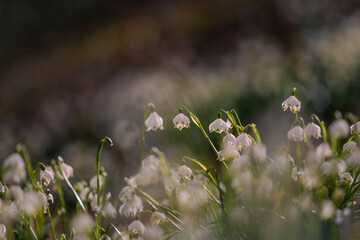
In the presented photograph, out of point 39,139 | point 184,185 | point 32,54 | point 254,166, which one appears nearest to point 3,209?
point 184,185

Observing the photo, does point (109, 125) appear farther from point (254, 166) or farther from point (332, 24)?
point (332, 24)

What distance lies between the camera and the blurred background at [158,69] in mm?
4324

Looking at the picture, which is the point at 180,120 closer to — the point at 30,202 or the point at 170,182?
the point at 170,182

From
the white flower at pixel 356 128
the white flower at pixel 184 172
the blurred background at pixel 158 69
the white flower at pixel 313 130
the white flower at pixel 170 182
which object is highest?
the white flower at pixel 356 128

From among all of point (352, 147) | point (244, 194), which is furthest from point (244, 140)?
point (352, 147)

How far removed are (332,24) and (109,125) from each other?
14.0 ft

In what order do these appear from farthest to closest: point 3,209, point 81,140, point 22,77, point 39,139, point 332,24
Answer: point 22,77 → point 332,24 → point 39,139 → point 81,140 → point 3,209

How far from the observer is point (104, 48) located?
34.0 feet

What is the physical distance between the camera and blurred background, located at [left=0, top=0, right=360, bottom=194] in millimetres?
4324

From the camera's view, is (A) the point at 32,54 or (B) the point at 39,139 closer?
(B) the point at 39,139

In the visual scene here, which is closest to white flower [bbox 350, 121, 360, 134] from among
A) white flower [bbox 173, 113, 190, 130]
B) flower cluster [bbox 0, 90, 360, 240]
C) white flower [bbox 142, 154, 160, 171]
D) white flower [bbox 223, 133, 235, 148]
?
flower cluster [bbox 0, 90, 360, 240]

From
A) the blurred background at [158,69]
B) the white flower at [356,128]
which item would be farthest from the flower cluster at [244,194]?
the blurred background at [158,69]

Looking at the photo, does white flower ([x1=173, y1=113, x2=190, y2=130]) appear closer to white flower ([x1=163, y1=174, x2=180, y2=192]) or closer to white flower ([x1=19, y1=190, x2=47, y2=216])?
white flower ([x1=163, y1=174, x2=180, y2=192])

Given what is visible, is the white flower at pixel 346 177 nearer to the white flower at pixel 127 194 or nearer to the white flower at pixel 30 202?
the white flower at pixel 127 194
